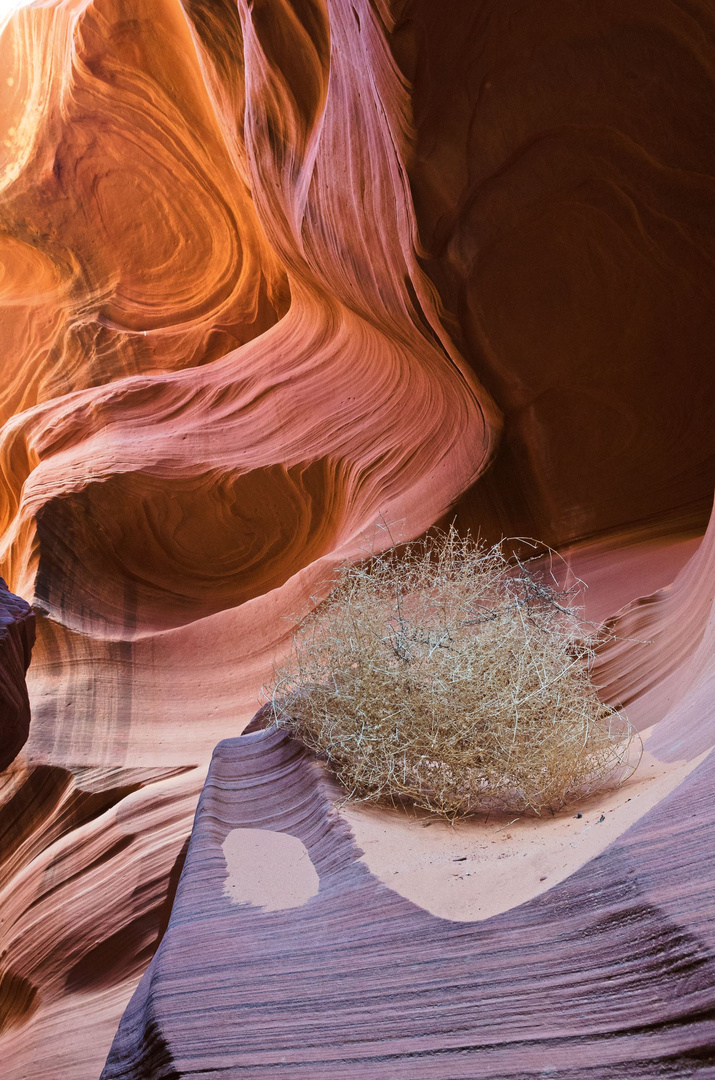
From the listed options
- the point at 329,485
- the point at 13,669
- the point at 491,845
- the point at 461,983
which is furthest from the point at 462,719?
the point at 329,485

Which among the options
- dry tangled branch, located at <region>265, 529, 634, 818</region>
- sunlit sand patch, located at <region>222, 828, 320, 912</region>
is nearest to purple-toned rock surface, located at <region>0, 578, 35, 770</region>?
dry tangled branch, located at <region>265, 529, 634, 818</region>

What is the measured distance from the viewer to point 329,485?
5824mm

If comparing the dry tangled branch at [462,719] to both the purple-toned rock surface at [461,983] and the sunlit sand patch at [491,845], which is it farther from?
the purple-toned rock surface at [461,983]

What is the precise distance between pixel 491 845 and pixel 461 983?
0.54 m

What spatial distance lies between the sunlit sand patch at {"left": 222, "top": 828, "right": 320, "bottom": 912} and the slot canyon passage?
0.01 meters

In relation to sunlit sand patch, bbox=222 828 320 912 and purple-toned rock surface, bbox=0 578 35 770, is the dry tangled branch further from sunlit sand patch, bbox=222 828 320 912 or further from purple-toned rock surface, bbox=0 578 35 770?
purple-toned rock surface, bbox=0 578 35 770

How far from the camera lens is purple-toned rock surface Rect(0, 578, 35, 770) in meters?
3.31

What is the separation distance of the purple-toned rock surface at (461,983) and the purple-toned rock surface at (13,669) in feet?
6.94

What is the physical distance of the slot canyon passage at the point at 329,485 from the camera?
1186mm

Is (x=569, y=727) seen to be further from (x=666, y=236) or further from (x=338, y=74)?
(x=338, y=74)

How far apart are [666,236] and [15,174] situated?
7414 mm

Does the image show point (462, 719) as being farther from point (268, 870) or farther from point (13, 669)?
point (13, 669)

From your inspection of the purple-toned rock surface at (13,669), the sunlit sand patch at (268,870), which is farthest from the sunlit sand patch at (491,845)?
the purple-toned rock surface at (13,669)

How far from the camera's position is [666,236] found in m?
3.92
